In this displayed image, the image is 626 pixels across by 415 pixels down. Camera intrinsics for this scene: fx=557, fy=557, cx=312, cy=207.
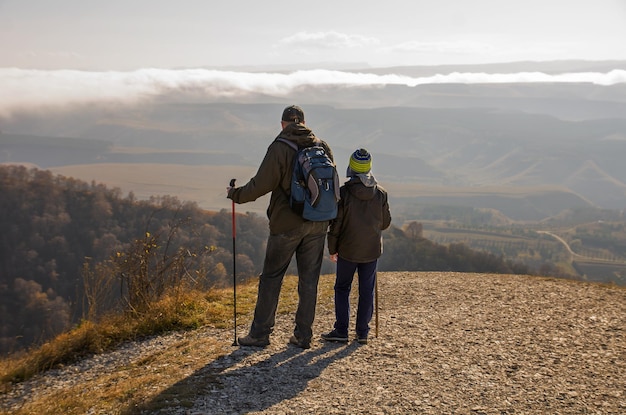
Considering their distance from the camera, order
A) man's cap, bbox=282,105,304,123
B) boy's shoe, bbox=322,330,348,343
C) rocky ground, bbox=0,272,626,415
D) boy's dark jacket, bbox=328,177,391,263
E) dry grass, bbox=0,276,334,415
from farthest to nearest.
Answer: boy's shoe, bbox=322,330,348,343 → boy's dark jacket, bbox=328,177,391,263 → man's cap, bbox=282,105,304,123 → dry grass, bbox=0,276,334,415 → rocky ground, bbox=0,272,626,415

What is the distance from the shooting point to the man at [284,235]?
6184 mm

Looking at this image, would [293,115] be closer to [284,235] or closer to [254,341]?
[284,235]

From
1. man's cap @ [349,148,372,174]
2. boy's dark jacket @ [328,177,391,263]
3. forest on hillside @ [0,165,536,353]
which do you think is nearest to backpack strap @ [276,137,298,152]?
man's cap @ [349,148,372,174]

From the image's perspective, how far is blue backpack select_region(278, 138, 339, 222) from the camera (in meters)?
6.16

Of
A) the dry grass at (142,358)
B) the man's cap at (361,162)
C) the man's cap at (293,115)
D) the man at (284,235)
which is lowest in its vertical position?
the dry grass at (142,358)

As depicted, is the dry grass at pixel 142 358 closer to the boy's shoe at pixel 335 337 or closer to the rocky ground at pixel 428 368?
the rocky ground at pixel 428 368

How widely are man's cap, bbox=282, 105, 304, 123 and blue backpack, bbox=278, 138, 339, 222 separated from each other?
30 cm

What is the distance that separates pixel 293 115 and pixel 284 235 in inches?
54.0

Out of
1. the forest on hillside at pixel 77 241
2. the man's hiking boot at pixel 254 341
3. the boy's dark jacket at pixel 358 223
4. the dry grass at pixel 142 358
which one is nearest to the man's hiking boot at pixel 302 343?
the man's hiking boot at pixel 254 341

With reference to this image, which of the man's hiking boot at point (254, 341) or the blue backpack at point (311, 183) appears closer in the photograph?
A: the blue backpack at point (311, 183)

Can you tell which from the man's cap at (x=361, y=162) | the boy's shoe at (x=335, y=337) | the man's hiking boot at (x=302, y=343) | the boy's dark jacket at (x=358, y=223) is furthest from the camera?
the boy's shoe at (x=335, y=337)

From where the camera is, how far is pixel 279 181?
20.5 feet

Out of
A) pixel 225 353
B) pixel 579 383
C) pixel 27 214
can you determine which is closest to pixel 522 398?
pixel 579 383

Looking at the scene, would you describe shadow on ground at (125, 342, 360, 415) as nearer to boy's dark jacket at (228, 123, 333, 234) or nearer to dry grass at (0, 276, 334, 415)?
dry grass at (0, 276, 334, 415)
